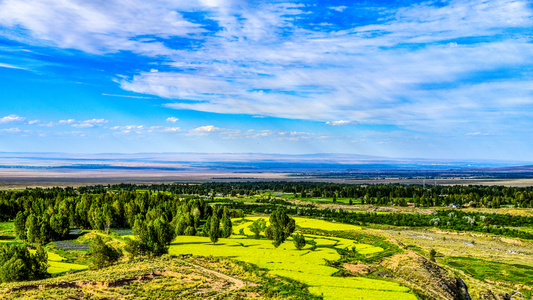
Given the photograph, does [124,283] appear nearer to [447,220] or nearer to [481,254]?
[481,254]

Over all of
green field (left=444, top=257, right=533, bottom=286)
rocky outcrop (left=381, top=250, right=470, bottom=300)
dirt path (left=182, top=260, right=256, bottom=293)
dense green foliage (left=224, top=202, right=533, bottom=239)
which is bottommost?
dense green foliage (left=224, top=202, right=533, bottom=239)

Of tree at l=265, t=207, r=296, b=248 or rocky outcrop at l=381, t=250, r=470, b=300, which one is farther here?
tree at l=265, t=207, r=296, b=248

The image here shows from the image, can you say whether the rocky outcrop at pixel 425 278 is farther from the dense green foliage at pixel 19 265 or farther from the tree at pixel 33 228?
the tree at pixel 33 228

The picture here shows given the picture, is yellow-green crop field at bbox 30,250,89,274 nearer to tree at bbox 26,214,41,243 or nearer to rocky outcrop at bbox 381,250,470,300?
tree at bbox 26,214,41,243

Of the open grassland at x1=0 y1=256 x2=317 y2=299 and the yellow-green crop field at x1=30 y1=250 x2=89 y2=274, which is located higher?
the open grassland at x1=0 y1=256 x2=317 y2=299

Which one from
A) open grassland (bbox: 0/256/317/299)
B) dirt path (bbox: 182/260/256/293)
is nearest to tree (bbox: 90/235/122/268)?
open grassland (bbox: 0/256/317/299)

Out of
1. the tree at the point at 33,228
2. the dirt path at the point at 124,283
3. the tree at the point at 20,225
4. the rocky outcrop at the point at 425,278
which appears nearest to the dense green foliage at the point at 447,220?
the rocky outcrop at the point at 425,278

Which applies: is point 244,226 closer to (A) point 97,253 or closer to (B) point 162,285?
(A) point 97,253

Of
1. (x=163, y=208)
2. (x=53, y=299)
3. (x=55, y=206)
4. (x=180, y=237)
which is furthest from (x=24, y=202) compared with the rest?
(x=53, y=299)
